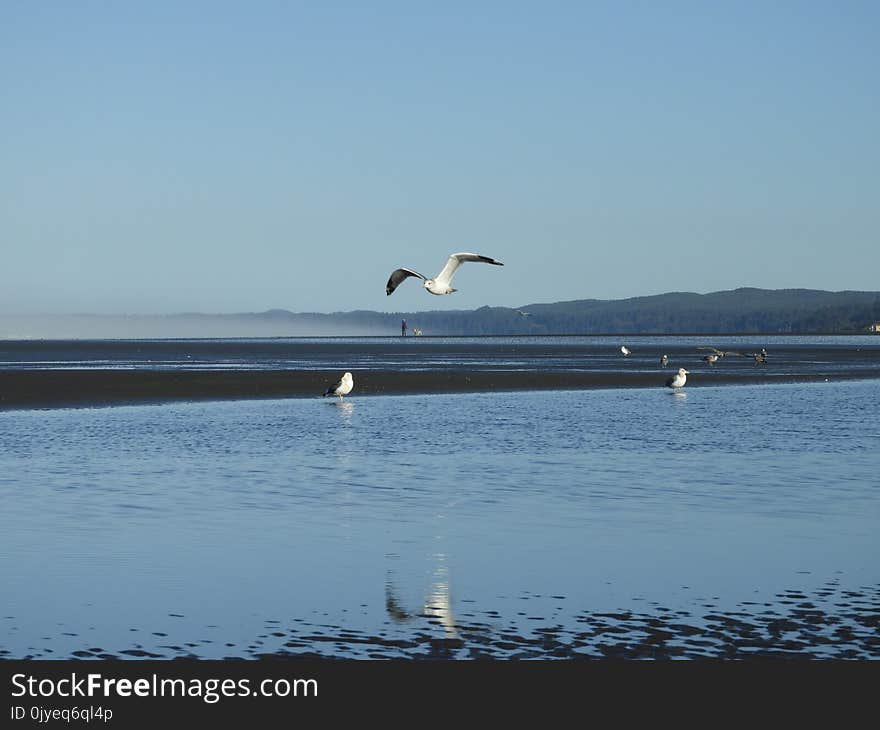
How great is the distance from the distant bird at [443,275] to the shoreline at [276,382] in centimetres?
1396

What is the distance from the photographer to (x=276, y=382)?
59.8 meters

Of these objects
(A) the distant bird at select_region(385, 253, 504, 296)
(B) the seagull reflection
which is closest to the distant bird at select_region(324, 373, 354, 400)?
(A) the distant bird at select_region(385, 253, 504, 296)

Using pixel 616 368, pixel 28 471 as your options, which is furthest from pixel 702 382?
pixel 28 471

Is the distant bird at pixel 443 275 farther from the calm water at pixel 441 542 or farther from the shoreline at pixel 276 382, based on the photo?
the shoreline at pixel 276 382

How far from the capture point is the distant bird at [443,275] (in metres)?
31.2

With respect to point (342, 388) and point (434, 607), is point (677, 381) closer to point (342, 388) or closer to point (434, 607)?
point (342, 388)

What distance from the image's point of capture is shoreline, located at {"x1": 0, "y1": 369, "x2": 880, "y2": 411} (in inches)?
1917

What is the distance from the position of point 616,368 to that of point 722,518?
59482 mm

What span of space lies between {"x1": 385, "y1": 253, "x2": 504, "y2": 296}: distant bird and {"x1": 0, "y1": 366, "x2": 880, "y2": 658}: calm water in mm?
3544

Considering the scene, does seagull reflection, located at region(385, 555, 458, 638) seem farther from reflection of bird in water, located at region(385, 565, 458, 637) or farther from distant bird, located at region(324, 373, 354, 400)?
distant bird, located at region(324, 373, 354, 400)

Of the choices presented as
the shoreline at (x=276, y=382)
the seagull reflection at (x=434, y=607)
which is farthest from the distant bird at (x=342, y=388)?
the seagull reflection at (x=434, y=607)

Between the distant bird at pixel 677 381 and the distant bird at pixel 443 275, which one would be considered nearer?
the distant bird at pixel 443 275

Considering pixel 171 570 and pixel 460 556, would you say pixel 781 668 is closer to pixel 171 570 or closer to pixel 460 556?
pixel 460 556

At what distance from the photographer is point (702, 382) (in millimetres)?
61219
